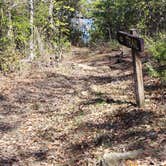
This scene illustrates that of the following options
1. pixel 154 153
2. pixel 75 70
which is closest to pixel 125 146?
pixel 154 153

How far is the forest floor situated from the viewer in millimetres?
6133

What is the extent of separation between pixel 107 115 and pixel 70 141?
110cm

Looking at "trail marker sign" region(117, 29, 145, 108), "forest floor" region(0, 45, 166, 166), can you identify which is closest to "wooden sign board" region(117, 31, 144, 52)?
"trail marker sign" region(117, 29, 145, 108)

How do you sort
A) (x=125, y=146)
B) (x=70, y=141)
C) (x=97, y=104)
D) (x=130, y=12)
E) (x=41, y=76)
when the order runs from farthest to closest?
(x=130, y=12)
(x=41, y=76)
(x=97, y=104)
(x=70, y=141)
(x=125, y=146)

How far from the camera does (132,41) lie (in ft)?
24.6

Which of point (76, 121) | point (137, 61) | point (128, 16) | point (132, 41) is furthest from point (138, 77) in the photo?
point (128, 16)

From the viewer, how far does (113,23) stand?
91.3 feet

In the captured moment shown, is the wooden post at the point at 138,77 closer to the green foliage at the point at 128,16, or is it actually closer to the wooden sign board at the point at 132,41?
the wooden sign board at the point at 132,41

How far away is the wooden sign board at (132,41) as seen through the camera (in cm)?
726

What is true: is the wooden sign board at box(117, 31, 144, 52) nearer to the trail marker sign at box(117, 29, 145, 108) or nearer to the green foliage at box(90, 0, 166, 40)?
the trail marker sign at box(117, 29, 145, 108)

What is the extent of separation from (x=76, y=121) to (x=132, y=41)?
1.83 metres

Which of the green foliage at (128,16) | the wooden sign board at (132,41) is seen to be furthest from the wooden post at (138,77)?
the green foliage at (128,16)

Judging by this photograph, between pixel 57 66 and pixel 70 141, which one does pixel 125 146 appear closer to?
pixel 70 141

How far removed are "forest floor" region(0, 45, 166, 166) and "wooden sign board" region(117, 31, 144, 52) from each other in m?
1.10
